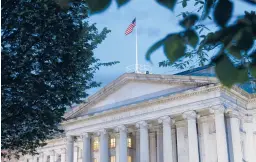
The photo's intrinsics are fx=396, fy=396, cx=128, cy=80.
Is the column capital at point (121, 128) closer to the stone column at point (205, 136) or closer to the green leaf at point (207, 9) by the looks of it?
the stone column at point (205, 136)

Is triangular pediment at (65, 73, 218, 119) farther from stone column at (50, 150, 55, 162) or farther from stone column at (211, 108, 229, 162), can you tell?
stone column at (50, 150, 55, 162)

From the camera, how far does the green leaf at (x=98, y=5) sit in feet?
7.06

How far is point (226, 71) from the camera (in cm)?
195

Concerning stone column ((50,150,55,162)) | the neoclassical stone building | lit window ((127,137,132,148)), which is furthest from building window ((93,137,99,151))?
stone column ((50,150,55,162))

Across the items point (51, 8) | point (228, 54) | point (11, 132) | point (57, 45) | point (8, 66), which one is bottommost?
point (228, 54)

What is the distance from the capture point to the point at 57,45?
1376 centimetres

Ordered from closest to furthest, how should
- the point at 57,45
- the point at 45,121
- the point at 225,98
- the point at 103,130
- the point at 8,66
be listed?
the point at 8,66 < the point at 57,45 < the point at 45,121 < the point at 225,98 < the point at 103,130

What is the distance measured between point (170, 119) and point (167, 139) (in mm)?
1929

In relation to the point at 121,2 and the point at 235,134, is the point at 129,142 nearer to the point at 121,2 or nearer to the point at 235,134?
the point at 235,134

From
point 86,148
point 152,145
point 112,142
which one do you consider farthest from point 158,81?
point 86,148

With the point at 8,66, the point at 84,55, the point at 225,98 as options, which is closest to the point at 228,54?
the point at 8,66

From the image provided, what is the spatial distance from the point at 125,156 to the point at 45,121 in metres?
26.3

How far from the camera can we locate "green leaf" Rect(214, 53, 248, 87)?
196 centimetres

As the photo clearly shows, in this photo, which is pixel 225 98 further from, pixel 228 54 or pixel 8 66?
pixel 228 54
